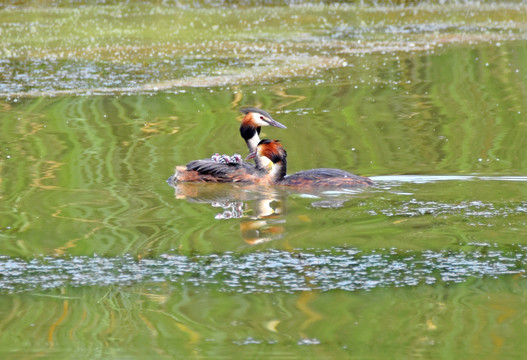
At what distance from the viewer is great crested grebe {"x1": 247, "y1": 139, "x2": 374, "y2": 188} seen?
31.8 ft

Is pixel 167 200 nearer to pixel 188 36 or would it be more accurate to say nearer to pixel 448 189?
pixel 448 189

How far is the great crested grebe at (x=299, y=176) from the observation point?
970 cm

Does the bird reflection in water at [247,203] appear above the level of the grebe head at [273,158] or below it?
below

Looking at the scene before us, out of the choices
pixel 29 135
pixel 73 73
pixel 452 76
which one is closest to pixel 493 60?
pixel 452 76

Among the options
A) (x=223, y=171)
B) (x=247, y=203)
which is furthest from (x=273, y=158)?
(x=247, y=203)

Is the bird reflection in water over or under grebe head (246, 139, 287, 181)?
under

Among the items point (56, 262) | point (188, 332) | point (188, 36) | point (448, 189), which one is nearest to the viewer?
point (188, 332)

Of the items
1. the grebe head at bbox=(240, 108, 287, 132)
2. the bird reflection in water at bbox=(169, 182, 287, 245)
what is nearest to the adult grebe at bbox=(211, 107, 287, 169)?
the grebe head at bbox=(240, 108, 287, 132)

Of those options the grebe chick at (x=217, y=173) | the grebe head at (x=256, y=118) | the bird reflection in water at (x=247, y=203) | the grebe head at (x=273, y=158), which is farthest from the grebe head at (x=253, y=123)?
the bird reflection in water at (x=247, y=203)

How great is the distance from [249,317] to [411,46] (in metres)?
16.7

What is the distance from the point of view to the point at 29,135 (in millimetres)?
13539

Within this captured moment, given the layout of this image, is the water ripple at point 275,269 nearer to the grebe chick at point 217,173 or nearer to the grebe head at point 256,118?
the grebe chick at point 217,173

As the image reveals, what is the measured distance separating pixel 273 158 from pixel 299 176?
0.43 m

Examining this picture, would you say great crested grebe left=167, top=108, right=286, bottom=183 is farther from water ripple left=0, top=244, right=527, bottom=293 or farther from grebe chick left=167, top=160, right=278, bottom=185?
water ripple left=0, top=244, right=527, bottom=293
